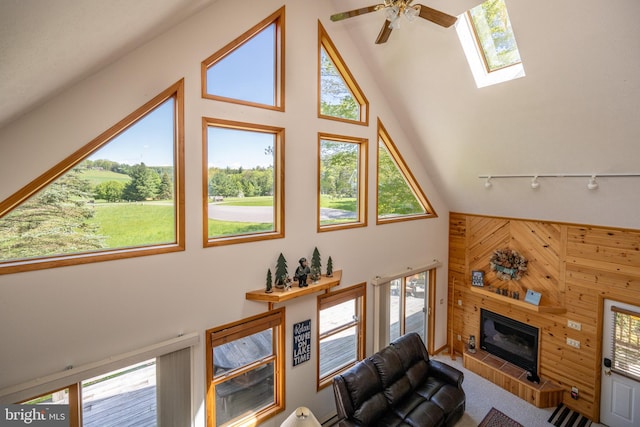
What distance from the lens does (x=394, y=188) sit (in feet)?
18.4

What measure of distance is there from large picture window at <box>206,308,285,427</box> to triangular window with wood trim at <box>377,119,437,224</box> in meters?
2.53

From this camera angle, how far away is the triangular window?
102 inches

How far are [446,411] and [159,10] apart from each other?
5.48 m

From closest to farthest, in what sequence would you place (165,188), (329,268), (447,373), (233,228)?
(165,188), (233,228), (329,268), (447,373)

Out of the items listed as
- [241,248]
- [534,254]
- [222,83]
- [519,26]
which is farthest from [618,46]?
[241,248]

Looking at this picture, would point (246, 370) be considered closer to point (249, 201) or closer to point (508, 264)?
point (249, 201)

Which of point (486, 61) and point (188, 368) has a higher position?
point (486, 61)

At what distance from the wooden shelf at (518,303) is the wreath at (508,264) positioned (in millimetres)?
359

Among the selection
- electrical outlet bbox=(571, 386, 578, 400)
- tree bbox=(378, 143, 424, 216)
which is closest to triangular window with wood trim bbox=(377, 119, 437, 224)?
tree bbox=(378, 143, 424, 216)

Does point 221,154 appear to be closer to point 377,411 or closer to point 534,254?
point 377,411

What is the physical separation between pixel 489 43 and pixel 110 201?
15.2 feet

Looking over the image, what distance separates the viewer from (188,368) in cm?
331

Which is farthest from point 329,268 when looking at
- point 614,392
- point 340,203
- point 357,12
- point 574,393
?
point 614,392

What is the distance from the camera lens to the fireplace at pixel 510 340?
5.44 metres
